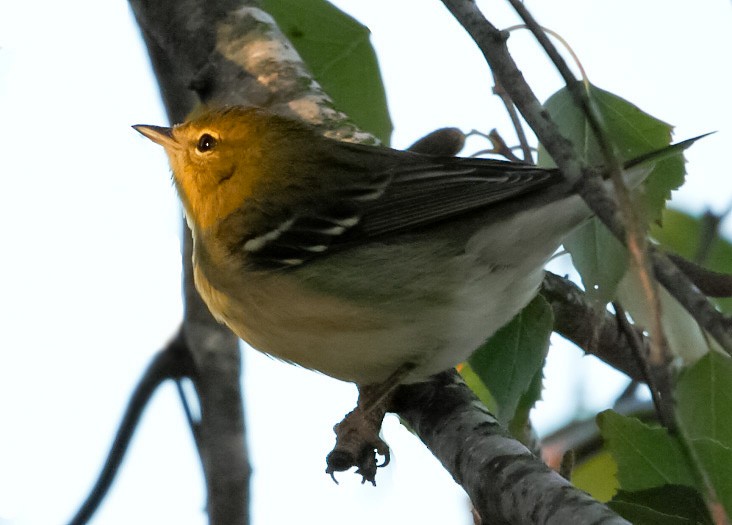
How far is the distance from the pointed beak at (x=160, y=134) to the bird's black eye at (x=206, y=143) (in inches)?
5.6

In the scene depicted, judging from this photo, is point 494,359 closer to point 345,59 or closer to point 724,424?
point 724,424

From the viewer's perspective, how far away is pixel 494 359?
319 cm

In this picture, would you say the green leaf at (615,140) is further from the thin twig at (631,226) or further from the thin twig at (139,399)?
the thin twig at (139,399)

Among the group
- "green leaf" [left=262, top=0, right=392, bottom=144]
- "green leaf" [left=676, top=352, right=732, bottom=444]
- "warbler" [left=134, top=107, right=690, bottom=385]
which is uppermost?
"green leaf" [left=262, top=0, right=392, bottom=144]

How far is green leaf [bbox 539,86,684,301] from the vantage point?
3.06 m

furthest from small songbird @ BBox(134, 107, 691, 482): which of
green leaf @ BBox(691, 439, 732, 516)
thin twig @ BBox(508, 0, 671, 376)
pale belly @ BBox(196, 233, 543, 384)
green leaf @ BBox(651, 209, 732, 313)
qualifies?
thin twig @ BBox(508, 0, 671, 376)

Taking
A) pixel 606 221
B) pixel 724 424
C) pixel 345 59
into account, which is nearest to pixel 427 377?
pixel 724 424

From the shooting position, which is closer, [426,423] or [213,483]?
[426,423]

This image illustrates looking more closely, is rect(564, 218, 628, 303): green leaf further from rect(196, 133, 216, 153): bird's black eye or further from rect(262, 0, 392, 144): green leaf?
rect(196, 133, 216, 153): bird's black eye

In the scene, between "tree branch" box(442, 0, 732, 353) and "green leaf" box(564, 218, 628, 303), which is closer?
"tree branch" box(442, 0, 732, 353)

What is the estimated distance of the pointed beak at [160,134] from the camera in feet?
13.9

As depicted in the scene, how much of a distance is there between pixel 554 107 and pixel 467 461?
47.3 inches

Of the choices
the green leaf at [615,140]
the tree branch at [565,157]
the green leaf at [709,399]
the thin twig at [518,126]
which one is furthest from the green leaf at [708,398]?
the tree branch at [565,157]

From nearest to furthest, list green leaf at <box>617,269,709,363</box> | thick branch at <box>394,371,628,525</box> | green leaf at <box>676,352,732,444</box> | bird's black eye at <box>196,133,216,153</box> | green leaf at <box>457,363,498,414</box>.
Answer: thick branch at <box>394,371,628,525</box>
green leaf at <box>676,352,732,444</box>
green leaf at <box>457,363,498,414</box>
green leaf at <box>617,269,709,363</box>
bird's black eye at <box>196,133,216,153</box>
